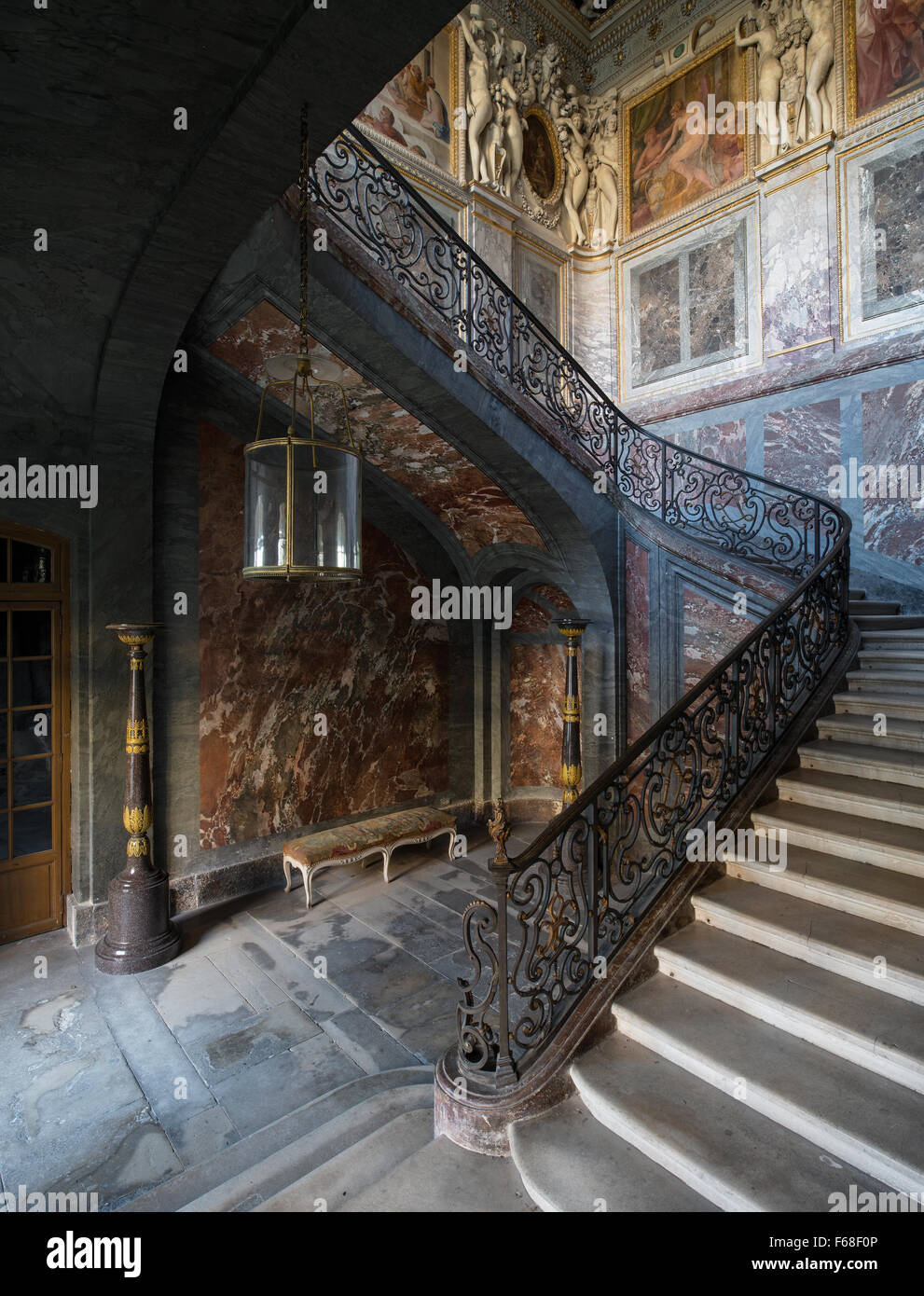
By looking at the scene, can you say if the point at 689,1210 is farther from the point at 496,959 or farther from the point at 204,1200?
the point at 204,1200

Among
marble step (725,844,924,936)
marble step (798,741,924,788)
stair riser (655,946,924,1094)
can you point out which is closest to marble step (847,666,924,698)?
marble step (798,741,924,788)

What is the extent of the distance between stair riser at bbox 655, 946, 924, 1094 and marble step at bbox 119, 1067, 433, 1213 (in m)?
1.40

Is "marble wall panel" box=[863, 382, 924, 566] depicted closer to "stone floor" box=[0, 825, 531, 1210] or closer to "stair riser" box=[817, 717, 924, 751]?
"stair riser" box=[817, 717, 924, 751]

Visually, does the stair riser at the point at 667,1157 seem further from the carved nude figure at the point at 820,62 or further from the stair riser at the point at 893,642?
the carved nude figure at the point at 820,62

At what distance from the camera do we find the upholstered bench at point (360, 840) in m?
6.20

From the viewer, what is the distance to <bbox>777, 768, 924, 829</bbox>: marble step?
364 cm

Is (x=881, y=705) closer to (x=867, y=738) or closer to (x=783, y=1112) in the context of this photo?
(x=867, y=738)

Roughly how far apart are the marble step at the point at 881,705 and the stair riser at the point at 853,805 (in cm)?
75

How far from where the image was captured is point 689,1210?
7.25ft

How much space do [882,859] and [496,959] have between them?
2.10m

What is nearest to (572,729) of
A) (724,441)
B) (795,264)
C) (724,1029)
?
(724,1029)

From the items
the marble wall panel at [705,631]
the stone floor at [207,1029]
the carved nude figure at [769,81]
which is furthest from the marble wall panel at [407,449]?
the carved nude figure at [769,81]

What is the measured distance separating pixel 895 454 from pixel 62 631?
8369 millimetres

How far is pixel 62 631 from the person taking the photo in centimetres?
550
